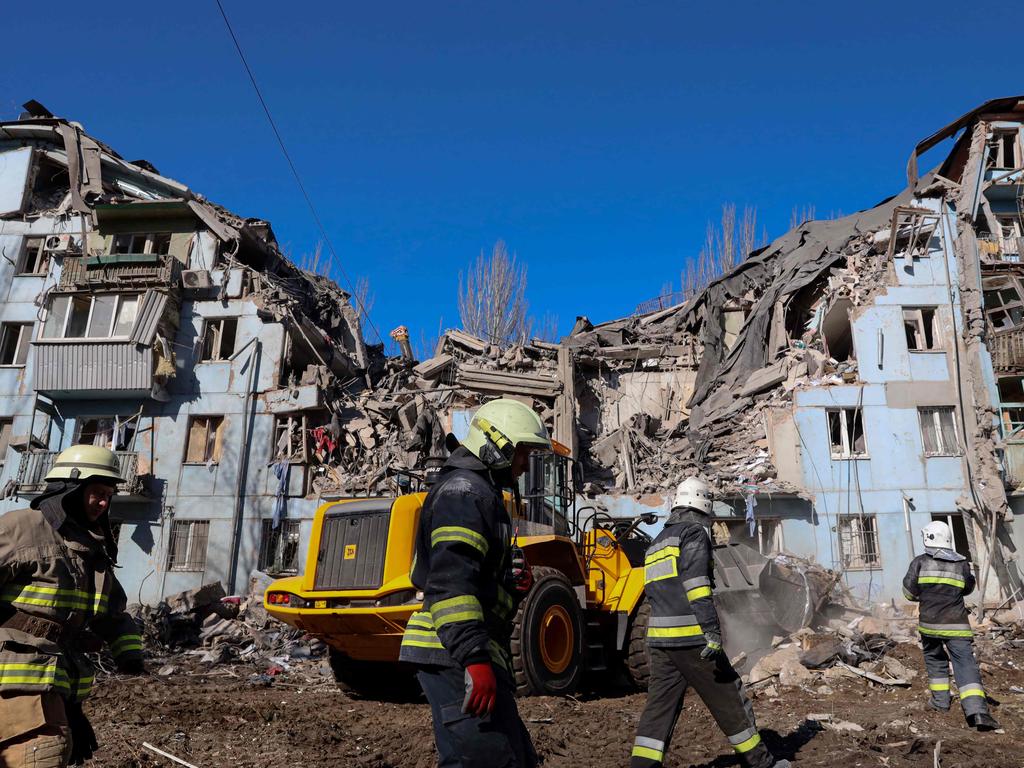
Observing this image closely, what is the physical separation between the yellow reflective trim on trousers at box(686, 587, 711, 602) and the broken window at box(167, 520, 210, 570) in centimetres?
1664

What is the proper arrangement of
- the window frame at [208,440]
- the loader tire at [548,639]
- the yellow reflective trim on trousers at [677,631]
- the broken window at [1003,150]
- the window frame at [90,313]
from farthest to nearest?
the broken window at [1003,150]
the window frame at [90,313]
the window frame at [208,440]
the loader tire at [548,639]
the yellow reflective trim on trousers at [677,631]

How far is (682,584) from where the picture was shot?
15.3 feet

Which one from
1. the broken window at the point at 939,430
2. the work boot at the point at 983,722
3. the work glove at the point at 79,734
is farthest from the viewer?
the broken window at the point at 939,430

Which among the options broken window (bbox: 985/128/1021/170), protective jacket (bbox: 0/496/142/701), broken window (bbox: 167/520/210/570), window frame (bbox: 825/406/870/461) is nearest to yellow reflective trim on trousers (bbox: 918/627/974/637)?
protective jacket (bbox: 0/496/142/701)

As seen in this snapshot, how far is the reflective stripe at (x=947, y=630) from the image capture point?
6.31m

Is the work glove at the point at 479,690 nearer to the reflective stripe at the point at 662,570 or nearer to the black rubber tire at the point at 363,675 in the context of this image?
the reflective stripe at the point at 662,570

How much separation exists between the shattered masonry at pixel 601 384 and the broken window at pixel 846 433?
0.10 m

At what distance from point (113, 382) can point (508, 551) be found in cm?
1940

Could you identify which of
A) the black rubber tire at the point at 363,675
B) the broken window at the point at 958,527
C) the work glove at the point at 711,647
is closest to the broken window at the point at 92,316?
the black rubber tire at the point at 363,675

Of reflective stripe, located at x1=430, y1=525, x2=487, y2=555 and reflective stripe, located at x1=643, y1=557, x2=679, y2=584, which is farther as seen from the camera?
reflective stripe, located at x1=643, y1=557, x2=679, y2=584

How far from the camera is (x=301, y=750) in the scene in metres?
5.51

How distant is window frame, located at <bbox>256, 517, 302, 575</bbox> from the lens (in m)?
18.2

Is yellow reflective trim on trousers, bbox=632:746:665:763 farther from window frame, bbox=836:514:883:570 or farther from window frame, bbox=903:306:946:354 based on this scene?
window frame, bbox=903:306:946:354

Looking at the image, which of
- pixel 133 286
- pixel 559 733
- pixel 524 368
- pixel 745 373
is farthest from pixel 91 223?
pixel 559 733
